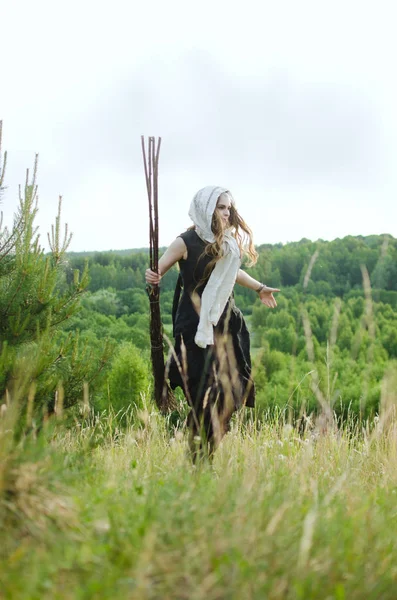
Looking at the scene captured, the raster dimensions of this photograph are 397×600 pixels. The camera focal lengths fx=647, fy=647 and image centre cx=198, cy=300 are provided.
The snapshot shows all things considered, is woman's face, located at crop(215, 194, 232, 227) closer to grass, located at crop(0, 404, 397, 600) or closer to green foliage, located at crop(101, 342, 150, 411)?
grass, located at crop(0, 404, 397, 600)

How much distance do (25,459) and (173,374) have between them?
1682 mm

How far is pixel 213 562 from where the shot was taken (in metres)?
1.80

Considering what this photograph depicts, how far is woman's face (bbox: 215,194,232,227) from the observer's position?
3.76 meters

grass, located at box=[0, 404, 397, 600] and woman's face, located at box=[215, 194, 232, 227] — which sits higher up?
woman's face, located at box=[215, 194, 232, 227]

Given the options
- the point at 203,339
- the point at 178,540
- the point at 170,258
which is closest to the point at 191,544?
the point at 178,540

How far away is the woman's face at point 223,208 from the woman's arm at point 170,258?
270 millimetres

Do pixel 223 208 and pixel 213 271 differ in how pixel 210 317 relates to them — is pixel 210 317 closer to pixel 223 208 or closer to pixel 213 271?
pixel 213 271

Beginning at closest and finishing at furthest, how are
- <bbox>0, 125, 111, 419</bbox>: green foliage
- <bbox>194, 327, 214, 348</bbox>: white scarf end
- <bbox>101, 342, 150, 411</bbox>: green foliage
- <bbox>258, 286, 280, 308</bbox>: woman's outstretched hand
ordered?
<bbox>194, 327, 214, 348</bbox>: white scarf end → <bbox>258, 286, 280, 308</bbox>: woman's outstretched hand → <bbox>0, 125, 111, 419</bbox>: green foliage → <bbox>101, 342, 150, 411</bbox>: green foliage

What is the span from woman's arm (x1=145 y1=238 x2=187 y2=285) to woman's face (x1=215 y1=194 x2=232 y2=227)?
10.6 inches

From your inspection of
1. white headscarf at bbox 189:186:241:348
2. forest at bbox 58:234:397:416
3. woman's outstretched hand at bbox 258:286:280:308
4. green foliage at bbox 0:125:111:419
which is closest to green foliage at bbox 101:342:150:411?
forest at bbox 58:234:397:416

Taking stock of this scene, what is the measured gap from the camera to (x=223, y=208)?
12.4 feet

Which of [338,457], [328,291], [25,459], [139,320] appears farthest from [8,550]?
[328,291]

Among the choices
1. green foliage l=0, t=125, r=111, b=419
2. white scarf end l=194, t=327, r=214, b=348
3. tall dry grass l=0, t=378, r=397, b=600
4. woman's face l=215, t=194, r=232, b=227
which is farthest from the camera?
green foliage l=0, t=125, r=111, b=419

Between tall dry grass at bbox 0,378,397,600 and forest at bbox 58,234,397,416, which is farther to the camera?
forest at bbox 58,234,397,416
